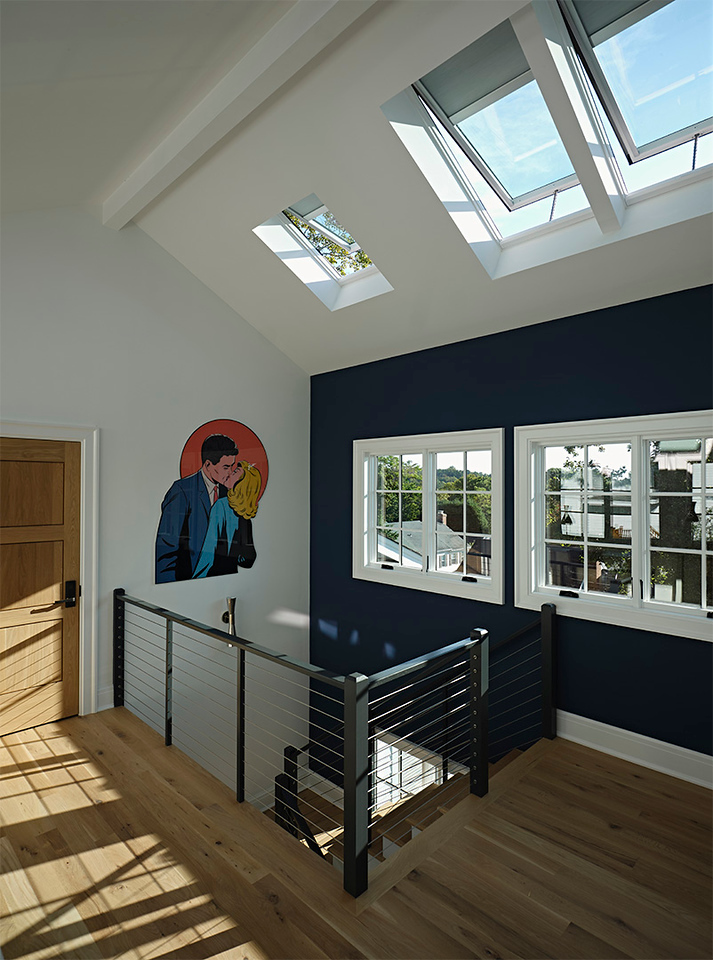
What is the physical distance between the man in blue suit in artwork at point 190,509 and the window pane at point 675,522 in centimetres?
316

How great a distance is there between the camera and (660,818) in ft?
9.03

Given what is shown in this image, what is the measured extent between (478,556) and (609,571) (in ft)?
3.08

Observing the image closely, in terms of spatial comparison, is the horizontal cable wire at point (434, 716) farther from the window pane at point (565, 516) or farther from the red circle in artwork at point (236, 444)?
the red circle in artwork at point (236, 444)

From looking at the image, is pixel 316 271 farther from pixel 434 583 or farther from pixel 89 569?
pixel 89 569

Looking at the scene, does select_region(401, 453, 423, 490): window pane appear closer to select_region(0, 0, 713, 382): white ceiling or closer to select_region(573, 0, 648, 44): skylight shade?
select_region(0, 0, 713, 382): white ceiling

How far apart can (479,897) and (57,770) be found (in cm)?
234

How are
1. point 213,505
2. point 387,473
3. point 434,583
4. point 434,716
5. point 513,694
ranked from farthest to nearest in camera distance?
point 387,473 → point 213,505 → point 434,716 → point 434,583 → point 513,694

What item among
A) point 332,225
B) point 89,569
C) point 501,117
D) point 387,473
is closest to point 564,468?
point 387,473

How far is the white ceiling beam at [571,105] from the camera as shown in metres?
2.39

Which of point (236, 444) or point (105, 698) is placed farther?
point (236, 444)

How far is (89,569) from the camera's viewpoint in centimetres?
402

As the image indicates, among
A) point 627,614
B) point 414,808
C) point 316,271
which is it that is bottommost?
point 414,808

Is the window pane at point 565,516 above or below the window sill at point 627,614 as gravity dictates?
above

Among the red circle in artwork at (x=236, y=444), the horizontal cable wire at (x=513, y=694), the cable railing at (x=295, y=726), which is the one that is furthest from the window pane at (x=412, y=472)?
the horizontal cable wire at (x=513, y=694)
